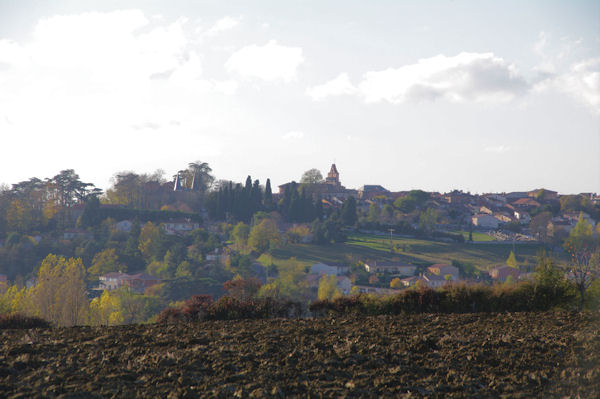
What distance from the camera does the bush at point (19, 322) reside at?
14.7 metres

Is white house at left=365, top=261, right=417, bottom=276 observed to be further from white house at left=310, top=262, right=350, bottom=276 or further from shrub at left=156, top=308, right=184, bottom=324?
shrub at left=156, top=308, right=184, bottom=324

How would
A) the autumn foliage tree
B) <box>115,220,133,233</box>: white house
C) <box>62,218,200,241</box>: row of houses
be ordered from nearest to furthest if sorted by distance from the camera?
the autumn foliage tree < <box>62,218,200,241</box>: row of houses < <box>115,220,133,233</box>: white house

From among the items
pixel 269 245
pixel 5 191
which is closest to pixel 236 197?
pixel 269 245

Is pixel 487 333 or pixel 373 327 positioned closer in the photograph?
pixel 487 333

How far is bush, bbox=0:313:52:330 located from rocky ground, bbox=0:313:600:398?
2.51 m

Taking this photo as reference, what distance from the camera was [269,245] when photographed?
7569 centimetres

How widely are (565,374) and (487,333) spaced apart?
3.45m

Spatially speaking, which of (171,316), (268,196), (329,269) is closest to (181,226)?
(268,196)

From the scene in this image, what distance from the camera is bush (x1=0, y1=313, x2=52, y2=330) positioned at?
48.1ft

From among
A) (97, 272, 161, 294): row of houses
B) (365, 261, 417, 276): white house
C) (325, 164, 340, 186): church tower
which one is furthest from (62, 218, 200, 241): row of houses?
(325, 164, 340, 186): church tower

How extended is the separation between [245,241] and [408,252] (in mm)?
24432

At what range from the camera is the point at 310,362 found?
8.52 m

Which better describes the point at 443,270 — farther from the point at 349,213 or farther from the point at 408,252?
the point at 349,213

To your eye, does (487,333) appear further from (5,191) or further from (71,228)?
(5,191)
